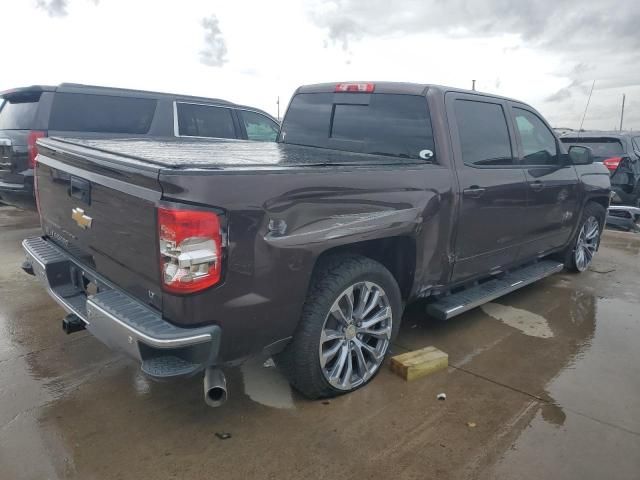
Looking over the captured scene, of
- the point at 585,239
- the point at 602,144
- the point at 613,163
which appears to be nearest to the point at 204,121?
the point at 585,239

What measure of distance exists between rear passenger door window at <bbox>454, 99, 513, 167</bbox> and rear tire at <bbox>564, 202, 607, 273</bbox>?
1.98m

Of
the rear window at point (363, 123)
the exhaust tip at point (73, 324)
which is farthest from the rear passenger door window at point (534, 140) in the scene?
the exhaust tip at point (73, 324)

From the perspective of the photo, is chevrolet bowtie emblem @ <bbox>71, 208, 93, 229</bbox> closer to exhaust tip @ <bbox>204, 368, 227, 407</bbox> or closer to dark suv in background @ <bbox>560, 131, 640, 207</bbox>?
exhaust tip @ <bbox>204, 368, 227, 407</bbox>

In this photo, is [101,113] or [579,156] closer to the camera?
[579,156]

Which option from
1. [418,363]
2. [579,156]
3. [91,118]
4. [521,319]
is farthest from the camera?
[91,118]

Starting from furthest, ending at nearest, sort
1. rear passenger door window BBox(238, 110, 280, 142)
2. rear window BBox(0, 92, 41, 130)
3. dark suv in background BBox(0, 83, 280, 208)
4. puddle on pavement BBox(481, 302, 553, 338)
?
rear passenger door window BBox(238, 110, 280, 142), rear window BBox(0, 92, 41, 130), dark suv in background BBox(0, 83, 280, 208), puddle on pavement BBox(481, 302, 553, 338)

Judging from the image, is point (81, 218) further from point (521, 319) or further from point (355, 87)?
point (521, 319)

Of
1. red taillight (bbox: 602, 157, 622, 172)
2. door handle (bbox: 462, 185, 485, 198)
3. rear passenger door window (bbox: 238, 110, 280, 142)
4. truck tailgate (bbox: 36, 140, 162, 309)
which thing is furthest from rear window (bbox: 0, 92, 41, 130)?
red taillight (bbox: 602, 157, 622, 172)

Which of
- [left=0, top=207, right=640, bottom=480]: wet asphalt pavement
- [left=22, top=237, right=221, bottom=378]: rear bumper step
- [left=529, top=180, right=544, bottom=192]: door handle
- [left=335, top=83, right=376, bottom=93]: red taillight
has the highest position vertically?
[left=335, top=83, right=376, bottom=93]: red taillight

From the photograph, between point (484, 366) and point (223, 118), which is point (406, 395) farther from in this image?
point (223, 118)

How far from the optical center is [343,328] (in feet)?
A: 9.92

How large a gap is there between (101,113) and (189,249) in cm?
530

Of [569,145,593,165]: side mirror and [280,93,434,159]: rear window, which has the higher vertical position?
[280,93,434,159]: rear window

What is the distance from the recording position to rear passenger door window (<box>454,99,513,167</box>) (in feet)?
12.2
